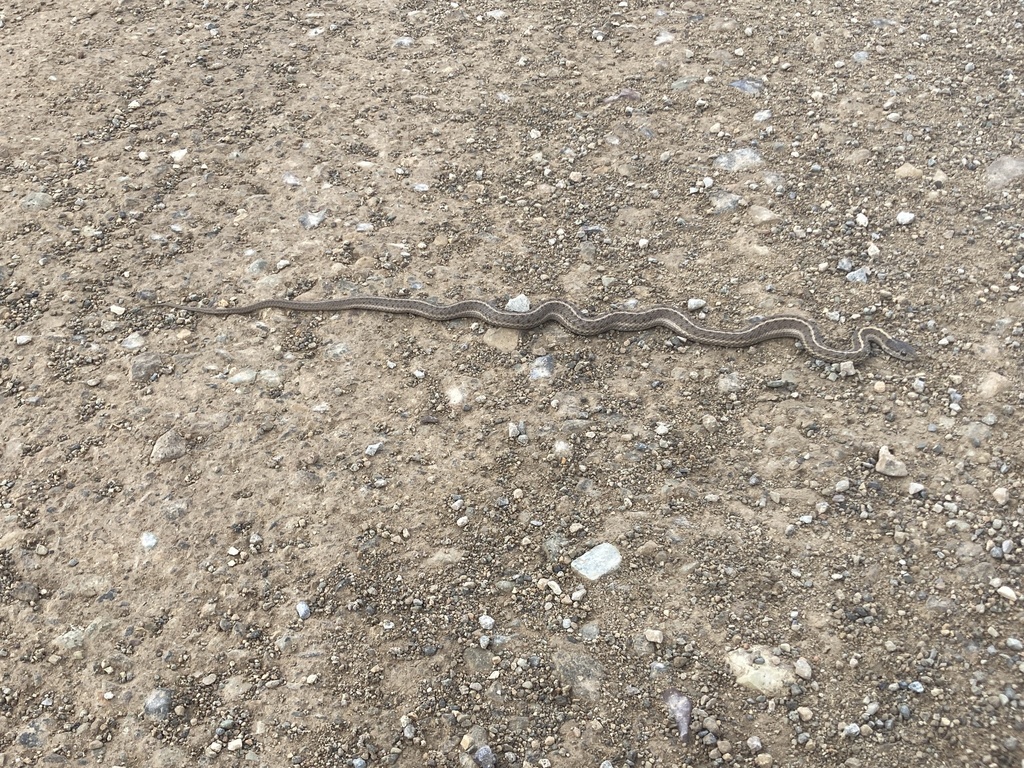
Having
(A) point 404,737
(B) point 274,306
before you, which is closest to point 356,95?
(B) point 274,306

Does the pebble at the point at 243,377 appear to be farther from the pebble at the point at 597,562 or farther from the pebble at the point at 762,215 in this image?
the pebble at the point at 762,215

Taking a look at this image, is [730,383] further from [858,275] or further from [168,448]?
[168,448]

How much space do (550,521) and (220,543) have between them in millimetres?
2165

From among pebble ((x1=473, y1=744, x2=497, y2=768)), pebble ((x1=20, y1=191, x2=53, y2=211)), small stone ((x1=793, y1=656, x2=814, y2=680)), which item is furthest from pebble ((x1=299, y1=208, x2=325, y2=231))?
small stone ((x1=793, y1=656, x2=814, y2=680))

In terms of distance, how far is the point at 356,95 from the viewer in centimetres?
924

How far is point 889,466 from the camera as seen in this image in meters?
5.54

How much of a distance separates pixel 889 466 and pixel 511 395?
8.79ft

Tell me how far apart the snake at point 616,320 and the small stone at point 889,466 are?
0.98 meters

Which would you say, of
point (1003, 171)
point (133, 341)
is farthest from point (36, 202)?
point (1003, 171)

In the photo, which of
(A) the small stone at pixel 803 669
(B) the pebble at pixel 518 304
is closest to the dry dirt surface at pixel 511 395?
(A) the small stone at pixel 803 669

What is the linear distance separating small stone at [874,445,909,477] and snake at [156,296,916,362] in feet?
3.21

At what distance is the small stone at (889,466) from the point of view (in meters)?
5.52

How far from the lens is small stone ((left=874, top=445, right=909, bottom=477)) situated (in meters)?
5.52

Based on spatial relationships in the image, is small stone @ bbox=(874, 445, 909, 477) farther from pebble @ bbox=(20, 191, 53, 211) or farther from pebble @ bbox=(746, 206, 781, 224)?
pebble @ bbox=(20, 191, 53, 211)
